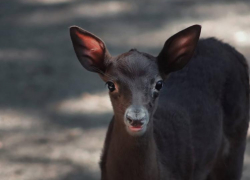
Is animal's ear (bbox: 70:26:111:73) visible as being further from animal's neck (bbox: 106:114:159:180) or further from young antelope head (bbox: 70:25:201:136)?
animal's neck (bbox: 106:114:159:180)

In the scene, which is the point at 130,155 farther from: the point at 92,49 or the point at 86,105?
the point at 86,105

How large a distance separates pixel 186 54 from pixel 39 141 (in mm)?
2104

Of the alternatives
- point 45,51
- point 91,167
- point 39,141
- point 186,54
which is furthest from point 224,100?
point 45,51

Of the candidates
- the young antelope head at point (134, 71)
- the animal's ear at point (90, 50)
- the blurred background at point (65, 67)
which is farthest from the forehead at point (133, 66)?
the blurred background at point (65, 67)

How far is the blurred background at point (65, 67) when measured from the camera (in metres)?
5.31

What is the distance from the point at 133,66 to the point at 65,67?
3.06m

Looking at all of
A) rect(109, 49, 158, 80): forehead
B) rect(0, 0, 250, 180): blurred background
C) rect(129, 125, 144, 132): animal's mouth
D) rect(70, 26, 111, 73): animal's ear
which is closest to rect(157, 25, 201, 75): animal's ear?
rect(109, 49, 158, 80): forehead

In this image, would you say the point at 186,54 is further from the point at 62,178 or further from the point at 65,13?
the point at 65,13

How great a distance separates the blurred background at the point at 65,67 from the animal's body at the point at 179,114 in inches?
32.2

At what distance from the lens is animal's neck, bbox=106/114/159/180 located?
3.59 m

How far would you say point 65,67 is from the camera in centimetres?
652

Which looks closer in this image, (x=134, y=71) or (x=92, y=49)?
(x=134, y=71)

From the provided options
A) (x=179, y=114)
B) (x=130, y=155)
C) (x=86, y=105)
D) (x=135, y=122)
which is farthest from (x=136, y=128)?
(x=86, y=105)

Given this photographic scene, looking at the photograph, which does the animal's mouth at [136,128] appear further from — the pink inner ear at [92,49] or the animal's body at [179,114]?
the pink inner ear at [92,49]
